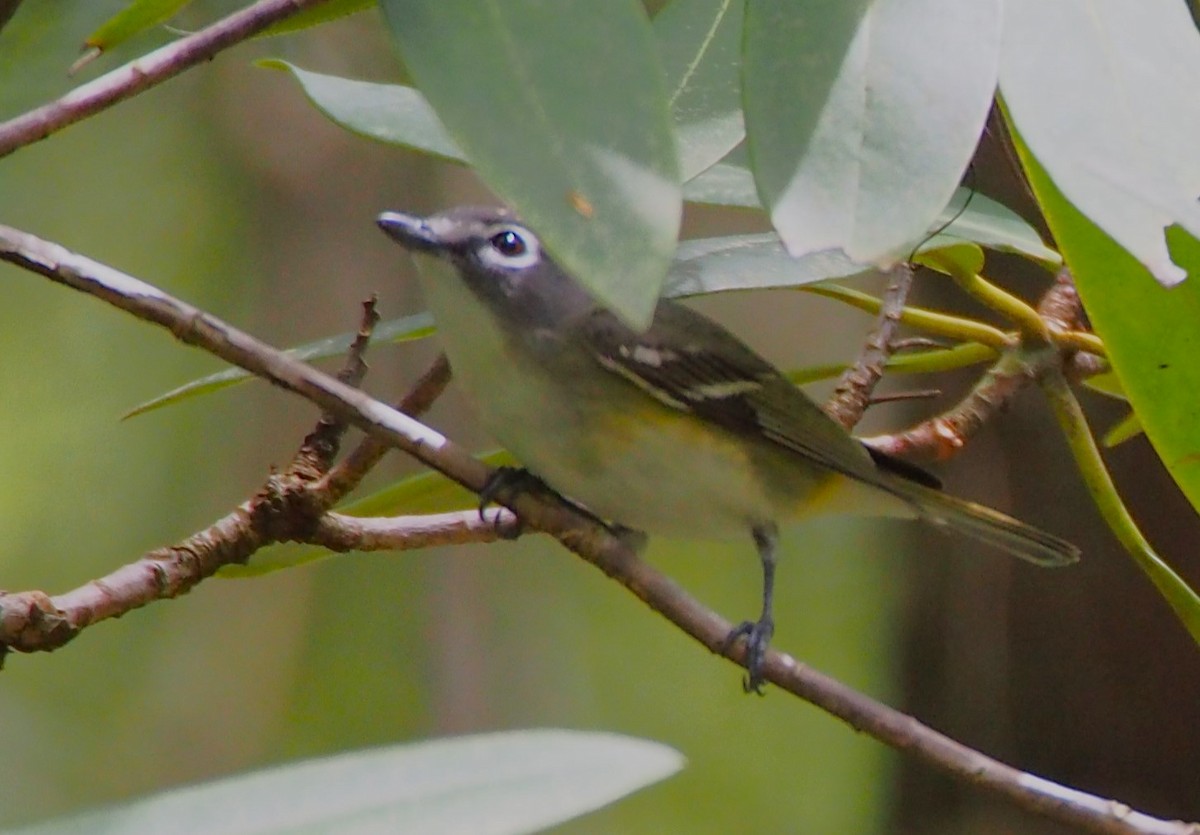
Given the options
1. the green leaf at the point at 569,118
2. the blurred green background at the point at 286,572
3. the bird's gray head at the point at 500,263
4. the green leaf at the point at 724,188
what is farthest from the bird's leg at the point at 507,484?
the blurred green background at the point at 286,572

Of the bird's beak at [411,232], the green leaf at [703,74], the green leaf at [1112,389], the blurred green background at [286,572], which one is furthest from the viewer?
the blurred green background at [286,572]

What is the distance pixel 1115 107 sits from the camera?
624mm

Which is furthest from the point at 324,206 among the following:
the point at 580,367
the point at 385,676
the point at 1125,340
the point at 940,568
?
the point at 1125,340

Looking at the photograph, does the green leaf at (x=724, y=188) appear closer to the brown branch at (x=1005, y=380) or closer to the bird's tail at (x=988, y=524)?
the brown branch at (x=1005, y=380)

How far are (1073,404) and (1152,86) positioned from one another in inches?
21.7

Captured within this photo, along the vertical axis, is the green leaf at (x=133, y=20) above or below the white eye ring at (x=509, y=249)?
above

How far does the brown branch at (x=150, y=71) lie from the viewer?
756 millimetres

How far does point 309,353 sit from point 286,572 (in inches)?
86.4

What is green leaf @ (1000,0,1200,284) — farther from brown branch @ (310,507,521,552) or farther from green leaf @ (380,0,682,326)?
brown branch @ (310,507,521,552)

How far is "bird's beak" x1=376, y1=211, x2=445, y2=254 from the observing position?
114 cm

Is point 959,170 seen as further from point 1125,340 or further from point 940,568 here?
point 940,568

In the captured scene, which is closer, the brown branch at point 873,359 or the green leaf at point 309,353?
the green leaf at point 309,353

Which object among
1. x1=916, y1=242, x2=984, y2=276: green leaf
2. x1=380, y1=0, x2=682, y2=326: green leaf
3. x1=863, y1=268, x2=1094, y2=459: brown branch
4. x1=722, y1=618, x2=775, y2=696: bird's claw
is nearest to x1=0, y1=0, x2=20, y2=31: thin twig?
x1=380, y1=0, x2=682, y2=326: green leaf

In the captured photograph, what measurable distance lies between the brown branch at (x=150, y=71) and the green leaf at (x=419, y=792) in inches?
15.7
